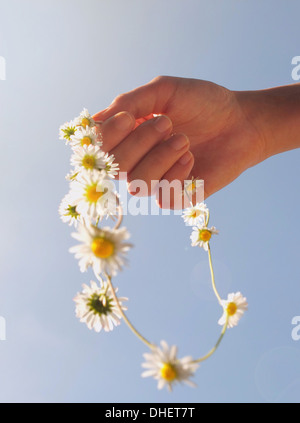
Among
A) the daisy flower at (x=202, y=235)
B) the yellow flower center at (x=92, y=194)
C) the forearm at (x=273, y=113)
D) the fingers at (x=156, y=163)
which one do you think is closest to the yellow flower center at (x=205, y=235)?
the daisy flower at (x=202, y=235)

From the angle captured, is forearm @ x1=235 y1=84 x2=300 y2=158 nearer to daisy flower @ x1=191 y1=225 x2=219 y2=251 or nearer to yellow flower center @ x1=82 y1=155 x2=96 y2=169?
daisy flower @ x1=191 y1=225 x2=219 y2=251

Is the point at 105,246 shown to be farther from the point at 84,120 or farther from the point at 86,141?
the point at 84,120

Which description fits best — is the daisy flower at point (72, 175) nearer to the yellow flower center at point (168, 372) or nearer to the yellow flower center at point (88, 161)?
the yellow flower center at point (88, 161)

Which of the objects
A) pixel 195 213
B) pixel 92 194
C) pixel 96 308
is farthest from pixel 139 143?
pixel 96 308

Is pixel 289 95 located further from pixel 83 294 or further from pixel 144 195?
pixel 83 294

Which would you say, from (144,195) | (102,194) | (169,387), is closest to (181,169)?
(144,195)

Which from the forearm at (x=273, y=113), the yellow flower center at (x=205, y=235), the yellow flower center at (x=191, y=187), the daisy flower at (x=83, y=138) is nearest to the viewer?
the daisy flower at (x=83, y=138)

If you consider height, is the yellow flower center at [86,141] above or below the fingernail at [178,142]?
below
